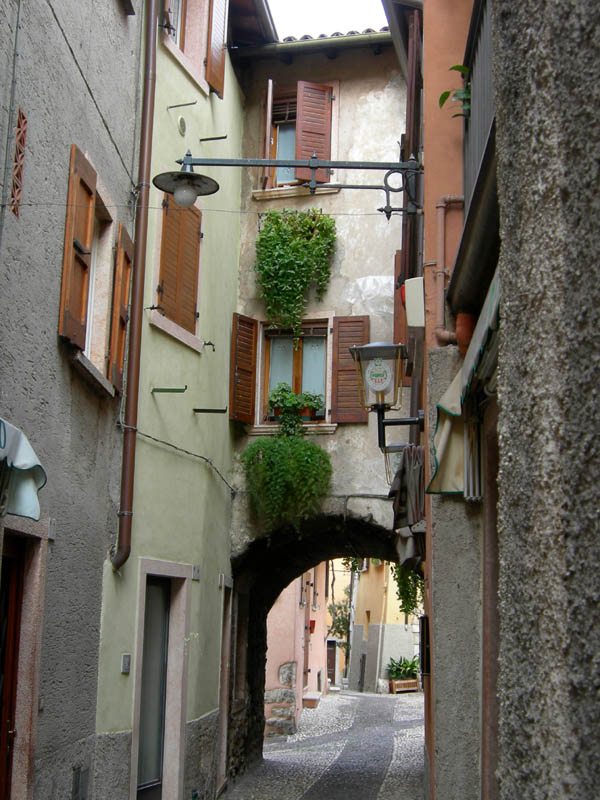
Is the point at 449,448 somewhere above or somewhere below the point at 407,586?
above

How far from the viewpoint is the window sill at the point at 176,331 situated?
32.5ft

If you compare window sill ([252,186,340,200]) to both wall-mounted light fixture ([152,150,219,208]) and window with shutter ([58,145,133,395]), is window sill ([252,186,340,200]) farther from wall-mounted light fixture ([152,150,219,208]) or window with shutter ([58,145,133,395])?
wall-mounted light fixture ([152,150,219,208])

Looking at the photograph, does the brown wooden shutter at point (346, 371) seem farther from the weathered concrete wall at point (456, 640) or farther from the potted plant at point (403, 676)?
the potted plant at point (403, 676)

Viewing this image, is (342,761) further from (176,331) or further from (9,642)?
(9,642)

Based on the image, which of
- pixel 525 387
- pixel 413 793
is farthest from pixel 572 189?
pixel 413 793

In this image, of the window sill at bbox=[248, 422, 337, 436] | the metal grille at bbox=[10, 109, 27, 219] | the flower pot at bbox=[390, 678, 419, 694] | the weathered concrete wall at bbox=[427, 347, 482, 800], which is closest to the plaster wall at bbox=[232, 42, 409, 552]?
the window sill at bbox=[248, 422, 337, 436]

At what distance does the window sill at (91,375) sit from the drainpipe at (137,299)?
1.88ft

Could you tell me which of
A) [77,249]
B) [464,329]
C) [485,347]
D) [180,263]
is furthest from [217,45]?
[485,347]

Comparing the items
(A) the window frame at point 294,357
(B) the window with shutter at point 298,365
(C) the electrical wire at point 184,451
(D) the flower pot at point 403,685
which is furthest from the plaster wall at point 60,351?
(D) the flower pot at point 403,685

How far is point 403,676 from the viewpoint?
34.5 meters

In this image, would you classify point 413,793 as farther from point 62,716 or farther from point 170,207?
point 170,207

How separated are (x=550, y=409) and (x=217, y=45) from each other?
11.3m

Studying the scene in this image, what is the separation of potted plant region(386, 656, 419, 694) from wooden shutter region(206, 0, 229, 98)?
2609 centimetres

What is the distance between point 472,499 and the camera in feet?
17.7
